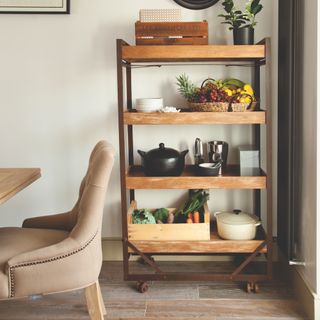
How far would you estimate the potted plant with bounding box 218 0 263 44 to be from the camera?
2.81m

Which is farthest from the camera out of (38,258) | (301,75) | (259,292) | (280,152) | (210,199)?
(210,199)

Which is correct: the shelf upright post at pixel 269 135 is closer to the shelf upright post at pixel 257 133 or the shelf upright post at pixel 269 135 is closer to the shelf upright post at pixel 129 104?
the shelf upright post at pixel 257 133

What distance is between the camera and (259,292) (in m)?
2.84

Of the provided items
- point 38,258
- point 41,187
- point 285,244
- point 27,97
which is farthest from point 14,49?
point 285,244

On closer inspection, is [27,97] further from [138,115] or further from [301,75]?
[301,75]

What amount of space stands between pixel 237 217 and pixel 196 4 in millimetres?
1261

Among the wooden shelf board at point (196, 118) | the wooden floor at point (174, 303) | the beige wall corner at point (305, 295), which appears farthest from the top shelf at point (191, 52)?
the wooden floor at point (174, 303)

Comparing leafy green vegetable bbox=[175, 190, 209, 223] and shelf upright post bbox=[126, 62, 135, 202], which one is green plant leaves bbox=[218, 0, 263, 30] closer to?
shelf upright post bbox=[126, 62, 135, 202]

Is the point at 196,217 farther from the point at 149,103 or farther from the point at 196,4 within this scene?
the point at 196,4

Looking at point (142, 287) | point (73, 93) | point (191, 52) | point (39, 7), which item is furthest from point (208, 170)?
point (39, 7)

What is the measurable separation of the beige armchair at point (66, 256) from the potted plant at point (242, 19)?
3.39 ft

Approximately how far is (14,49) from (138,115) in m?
0.97

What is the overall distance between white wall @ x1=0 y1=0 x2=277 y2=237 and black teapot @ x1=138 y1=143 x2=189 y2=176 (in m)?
Answer: 0.37

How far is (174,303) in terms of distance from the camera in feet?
8.96
